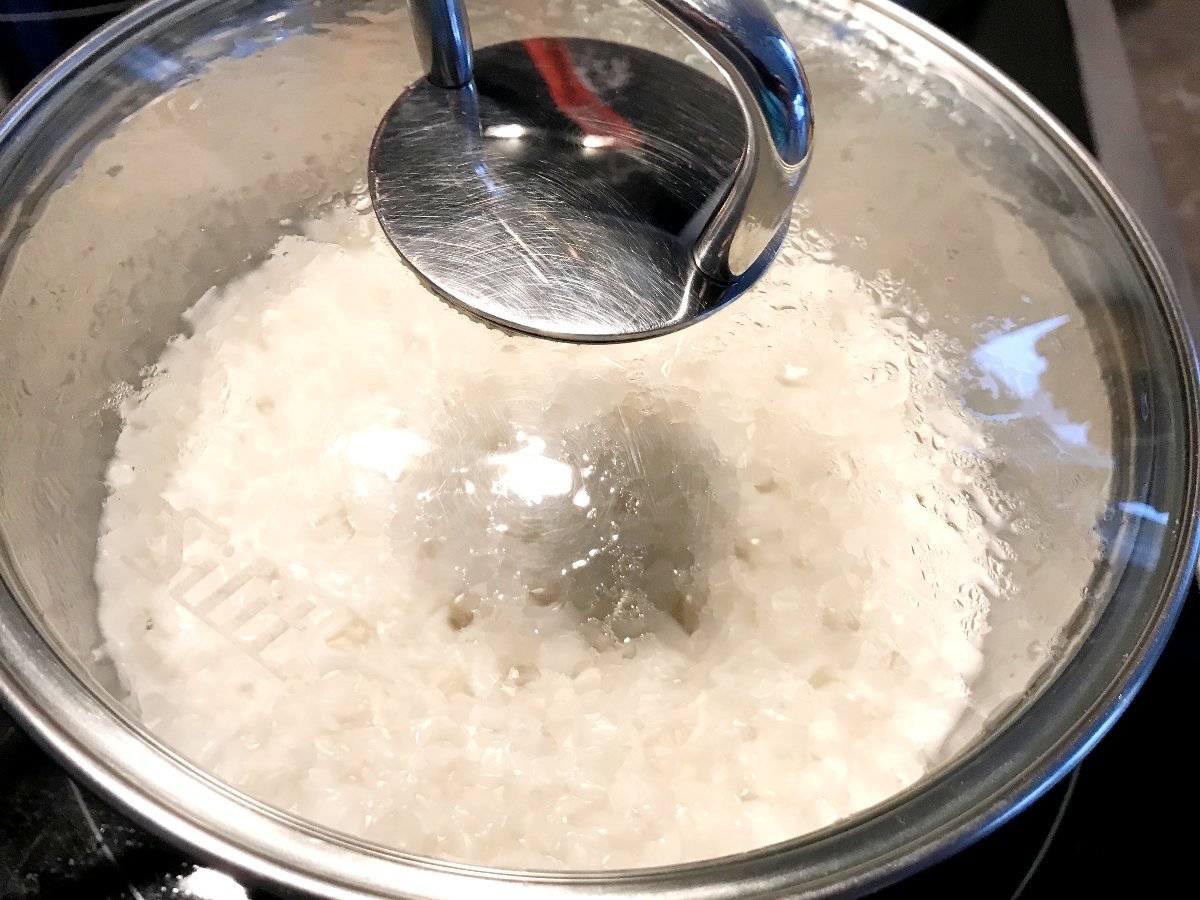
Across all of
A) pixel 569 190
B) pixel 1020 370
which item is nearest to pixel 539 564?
pixel 569 190

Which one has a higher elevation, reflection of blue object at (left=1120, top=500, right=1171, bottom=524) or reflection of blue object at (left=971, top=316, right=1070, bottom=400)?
reflection of blue object at (left=971, top=316, right=1070, bottom=400)

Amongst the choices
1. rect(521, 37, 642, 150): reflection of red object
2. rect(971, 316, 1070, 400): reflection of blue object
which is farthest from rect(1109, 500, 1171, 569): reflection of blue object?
rect(521, 37, 642, 150): reflection of red object

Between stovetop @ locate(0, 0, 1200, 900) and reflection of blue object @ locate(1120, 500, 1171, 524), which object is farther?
stovetop @ locate(0, 0, 1200, 900)

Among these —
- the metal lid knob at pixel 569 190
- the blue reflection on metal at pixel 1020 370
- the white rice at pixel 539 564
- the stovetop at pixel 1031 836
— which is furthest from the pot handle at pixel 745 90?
the stovetop at pixel 1031 836

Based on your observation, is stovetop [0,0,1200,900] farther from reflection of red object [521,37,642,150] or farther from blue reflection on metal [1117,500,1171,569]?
reflection of red object [521,37,642,150]

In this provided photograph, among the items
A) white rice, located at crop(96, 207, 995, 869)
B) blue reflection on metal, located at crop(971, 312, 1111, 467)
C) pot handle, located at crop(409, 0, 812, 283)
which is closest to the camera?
pot handle, located at crop(409, 0, 812, 283)

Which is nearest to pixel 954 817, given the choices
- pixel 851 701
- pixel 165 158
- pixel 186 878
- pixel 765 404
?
pixel 851 701

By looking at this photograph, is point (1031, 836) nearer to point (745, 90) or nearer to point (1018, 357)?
point (1018, 357)
